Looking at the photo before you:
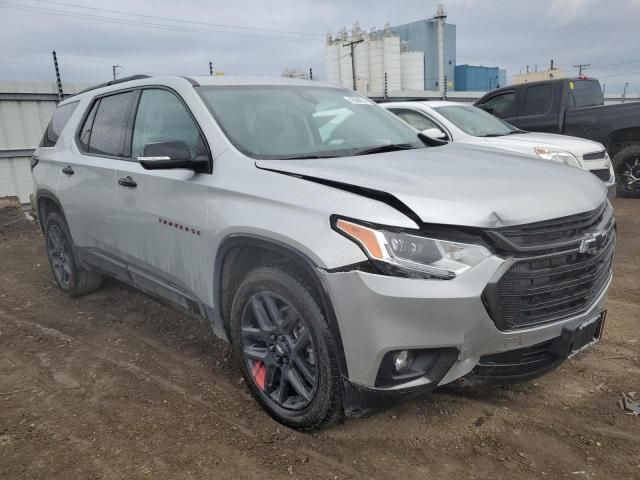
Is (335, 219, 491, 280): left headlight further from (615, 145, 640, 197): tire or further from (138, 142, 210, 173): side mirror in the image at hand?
(615, 145, 640, 197): tire

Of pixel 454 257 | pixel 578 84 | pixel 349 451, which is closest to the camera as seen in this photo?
pixel 454 257

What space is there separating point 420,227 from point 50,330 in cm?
354

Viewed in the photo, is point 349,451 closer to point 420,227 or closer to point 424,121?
point 420,227

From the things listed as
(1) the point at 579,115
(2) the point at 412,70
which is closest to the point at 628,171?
(1) the point at 579,115

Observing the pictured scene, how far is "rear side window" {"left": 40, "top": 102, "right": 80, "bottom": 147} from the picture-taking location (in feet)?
15.8

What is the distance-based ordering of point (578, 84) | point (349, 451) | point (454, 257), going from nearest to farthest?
point (454, 257), point (349, 451), point (578, 84)

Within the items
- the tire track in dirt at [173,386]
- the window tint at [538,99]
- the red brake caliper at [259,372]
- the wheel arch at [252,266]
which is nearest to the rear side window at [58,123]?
the tire track in dirt at [173,386]

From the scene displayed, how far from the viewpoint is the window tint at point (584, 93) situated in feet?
30.4

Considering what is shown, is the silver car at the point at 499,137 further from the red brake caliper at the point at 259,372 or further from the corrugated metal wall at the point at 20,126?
the corrugated metal wall at the point at 20,126

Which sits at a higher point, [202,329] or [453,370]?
[453,370]

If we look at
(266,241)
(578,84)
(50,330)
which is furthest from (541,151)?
(50,330)

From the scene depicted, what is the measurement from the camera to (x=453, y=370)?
7.50ft

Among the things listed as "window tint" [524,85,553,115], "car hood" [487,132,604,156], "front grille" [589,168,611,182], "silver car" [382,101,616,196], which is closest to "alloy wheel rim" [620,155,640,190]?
"window tint" [524,85,553,115]

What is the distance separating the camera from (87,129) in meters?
4.42
